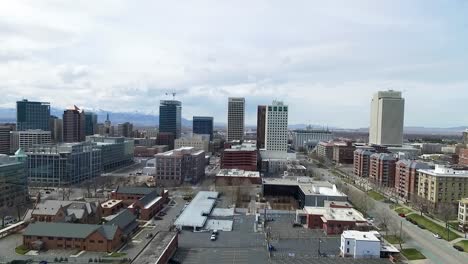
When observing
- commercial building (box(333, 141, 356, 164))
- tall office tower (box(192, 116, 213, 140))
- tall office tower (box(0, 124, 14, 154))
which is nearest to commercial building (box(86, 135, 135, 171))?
tall office tower (box(0, 124, 14, 154))

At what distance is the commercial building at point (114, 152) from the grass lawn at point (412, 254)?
157ft

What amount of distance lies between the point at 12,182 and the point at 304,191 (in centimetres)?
2831

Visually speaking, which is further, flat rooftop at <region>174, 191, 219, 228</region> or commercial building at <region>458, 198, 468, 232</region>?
commercial building at <region>458, 198, 468, 232</region>

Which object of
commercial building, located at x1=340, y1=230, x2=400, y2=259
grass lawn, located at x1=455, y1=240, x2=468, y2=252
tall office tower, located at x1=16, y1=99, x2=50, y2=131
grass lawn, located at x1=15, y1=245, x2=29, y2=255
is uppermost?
tall office tower, located at x1=16, y1=99, x2=50, y2=131

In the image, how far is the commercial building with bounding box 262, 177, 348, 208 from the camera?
39.8m

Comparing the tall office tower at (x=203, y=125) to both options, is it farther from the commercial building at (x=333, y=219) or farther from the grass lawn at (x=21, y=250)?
the grass lawn at (x=21, y=250)

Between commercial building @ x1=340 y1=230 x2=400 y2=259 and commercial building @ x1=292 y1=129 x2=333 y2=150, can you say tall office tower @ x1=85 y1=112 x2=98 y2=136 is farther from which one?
commercial building @ x1=340 y1=230 x2=400 y2=259

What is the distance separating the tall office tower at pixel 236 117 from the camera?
100 m

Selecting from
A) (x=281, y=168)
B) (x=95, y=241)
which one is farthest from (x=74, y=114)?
(x=95, y=241)

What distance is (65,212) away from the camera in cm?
3116

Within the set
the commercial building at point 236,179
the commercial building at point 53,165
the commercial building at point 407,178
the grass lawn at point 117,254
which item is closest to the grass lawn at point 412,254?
the commercial building at point 407,178

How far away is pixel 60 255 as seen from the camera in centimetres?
2555

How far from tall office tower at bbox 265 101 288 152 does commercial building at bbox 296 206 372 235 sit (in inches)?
1652

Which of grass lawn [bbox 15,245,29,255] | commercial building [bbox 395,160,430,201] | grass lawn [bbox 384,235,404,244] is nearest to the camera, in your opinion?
grass lawn [bbox 15,245,29,255]
